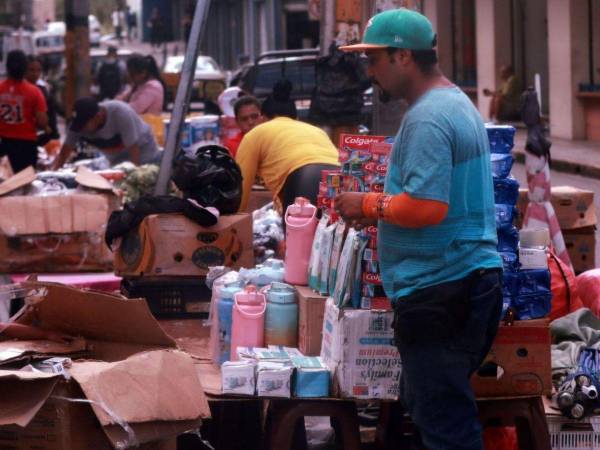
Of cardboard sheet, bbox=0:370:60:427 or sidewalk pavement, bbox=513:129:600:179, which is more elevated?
sidewalk pavement, bbox=513:129:600:179

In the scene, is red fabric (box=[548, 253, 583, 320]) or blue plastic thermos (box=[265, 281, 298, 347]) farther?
red fabric (box=[548, 253, 583, 320])

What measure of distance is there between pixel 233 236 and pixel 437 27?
28.9 meters

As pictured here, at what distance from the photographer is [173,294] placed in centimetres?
739

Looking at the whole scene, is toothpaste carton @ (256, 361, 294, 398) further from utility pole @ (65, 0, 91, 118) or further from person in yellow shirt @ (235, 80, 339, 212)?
utility pole @ (65, 0, 91, 118)

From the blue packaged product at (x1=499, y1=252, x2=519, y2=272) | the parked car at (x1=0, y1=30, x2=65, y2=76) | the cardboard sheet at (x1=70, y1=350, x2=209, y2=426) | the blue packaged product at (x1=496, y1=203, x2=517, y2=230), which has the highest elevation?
the parked car at (x1=0, y1=30, x2=65, y2=76)

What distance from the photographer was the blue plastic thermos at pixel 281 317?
6.24 m

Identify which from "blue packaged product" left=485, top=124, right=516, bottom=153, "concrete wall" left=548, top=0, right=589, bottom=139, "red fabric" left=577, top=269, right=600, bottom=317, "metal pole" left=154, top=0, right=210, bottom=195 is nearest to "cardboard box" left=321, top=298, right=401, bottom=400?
"blue packaged product" left=485, top=124, right=516, bottom=153

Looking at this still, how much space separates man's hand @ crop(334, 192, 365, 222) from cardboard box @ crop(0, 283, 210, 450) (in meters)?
0.96

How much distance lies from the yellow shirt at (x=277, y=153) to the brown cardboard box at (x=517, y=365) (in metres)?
2.85

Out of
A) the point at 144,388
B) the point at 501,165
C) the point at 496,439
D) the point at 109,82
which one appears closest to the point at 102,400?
the point at 144,388

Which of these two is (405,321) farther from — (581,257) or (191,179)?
(581,257)

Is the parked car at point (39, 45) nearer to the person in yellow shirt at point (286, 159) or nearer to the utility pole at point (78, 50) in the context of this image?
the utility pole at point (78, 50)

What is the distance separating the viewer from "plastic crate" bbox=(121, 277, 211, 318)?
24.1ft

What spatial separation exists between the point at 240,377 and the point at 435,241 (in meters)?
1.34
